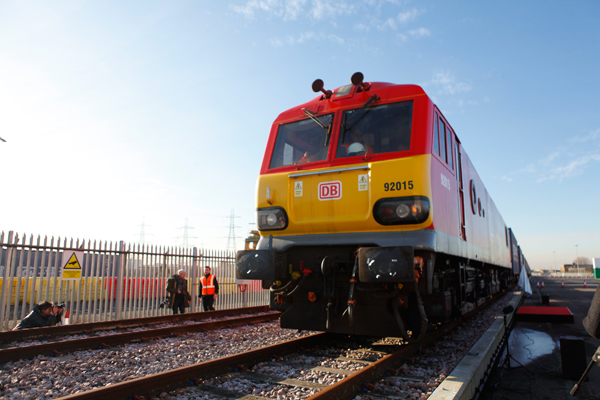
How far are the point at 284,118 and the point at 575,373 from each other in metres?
4.88

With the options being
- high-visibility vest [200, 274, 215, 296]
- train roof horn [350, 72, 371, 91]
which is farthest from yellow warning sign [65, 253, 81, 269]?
train roof horn [350, 72, 371, 91]

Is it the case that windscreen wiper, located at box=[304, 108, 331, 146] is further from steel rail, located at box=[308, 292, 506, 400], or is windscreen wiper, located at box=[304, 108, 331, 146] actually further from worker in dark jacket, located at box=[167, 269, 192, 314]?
worker in dark jacket, located at box=[167, 269, 192, 314]

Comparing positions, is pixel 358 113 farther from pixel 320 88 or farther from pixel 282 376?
pixel 282 376

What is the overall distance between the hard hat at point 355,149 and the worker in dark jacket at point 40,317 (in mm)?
6116

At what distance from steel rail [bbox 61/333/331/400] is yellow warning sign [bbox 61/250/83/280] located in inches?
227

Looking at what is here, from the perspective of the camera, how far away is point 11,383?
363cm

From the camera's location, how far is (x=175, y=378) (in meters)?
3.48

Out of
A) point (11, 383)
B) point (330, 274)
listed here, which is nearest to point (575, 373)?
point (330, 274)

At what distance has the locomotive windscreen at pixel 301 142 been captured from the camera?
17.5 feet

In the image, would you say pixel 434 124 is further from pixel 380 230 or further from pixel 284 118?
pixel 284 118

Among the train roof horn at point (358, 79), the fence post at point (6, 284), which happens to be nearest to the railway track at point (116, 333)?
the fence post at point (6, 284)

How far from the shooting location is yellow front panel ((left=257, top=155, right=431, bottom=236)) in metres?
4.46

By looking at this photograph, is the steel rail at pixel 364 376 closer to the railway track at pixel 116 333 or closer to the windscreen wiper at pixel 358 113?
the windscreen wiper at pixel 358 113

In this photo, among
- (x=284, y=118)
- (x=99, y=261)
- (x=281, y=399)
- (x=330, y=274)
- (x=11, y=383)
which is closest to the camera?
(x=281, y=399)
